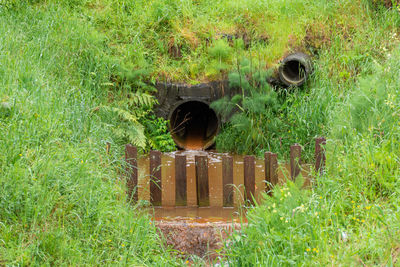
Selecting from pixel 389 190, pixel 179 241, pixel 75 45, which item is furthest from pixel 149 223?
pixel 75 45

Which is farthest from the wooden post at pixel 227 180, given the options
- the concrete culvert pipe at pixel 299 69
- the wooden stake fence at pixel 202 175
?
the concrete culvert pipe at pixel 299 69

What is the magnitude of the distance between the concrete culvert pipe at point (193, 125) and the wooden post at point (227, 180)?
2.52 m

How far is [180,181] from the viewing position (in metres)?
6.25

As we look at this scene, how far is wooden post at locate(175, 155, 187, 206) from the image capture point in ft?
20.2

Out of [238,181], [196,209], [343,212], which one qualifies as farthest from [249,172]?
[343,212]

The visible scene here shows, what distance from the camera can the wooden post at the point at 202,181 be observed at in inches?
243

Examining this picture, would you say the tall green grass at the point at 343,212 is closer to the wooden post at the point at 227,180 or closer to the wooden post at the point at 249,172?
the wooden post at the point at 249,172

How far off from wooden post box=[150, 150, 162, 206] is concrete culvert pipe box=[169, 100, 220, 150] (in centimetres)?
239

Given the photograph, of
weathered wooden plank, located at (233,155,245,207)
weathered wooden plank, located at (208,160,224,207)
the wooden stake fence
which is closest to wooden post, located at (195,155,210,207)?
the wooden stake fence

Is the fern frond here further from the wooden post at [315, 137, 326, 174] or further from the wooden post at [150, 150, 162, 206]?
the wooden post at [315, 137, 326, 174]

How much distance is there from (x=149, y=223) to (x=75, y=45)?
4.26 meters

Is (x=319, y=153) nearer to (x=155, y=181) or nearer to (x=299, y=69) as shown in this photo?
(x=155, y=181)

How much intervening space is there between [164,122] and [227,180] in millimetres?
2855

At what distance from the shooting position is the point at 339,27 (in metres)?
9.19
